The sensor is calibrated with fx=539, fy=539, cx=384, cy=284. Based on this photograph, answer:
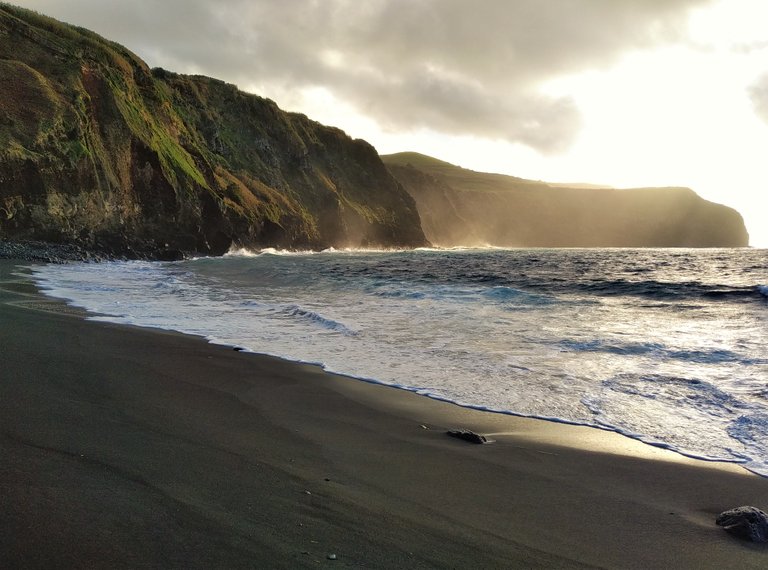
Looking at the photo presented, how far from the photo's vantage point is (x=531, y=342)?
386 inches

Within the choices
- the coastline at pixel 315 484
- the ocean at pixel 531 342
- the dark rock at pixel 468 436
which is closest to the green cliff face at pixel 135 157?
the ocean at pixel 531 342

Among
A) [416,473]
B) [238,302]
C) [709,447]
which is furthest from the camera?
[238,302]

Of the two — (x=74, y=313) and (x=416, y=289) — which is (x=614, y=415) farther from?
(x=416, y=289)

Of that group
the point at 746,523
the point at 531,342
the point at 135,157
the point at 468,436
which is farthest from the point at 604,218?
the point at 746,523

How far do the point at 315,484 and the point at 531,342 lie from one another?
7.23 m

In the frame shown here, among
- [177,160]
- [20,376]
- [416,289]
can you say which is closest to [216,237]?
[177,160]

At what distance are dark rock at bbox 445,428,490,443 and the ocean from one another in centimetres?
113

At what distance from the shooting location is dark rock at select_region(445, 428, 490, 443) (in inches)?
183

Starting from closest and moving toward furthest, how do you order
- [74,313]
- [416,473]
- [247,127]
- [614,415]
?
[416,473], [614,415], [74,313], [247,127]

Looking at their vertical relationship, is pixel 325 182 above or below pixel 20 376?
above

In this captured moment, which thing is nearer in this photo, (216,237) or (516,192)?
(216,237)

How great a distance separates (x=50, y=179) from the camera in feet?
112

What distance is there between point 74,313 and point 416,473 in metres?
9.35

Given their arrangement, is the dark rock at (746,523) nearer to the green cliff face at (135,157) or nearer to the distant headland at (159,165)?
the distant headland at (159,165)
